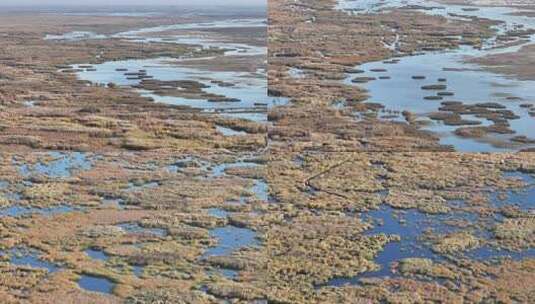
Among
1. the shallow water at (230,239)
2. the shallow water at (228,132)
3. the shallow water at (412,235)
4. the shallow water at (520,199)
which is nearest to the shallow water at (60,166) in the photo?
the shallow water at (228,132)

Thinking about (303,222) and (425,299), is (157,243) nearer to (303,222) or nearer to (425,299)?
(303,222)

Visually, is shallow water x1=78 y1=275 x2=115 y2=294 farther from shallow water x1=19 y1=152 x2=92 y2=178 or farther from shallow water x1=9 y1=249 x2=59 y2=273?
shallow water x1=19 y1=152 x2=92 y2=178

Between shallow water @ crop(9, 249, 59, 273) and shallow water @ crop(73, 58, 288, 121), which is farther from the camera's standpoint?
shallow water @ crop(73, 58, 288, 121)

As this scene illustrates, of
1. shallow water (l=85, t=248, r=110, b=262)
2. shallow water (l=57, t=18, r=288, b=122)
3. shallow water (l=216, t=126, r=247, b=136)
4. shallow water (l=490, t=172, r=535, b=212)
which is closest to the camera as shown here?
shallow water (l=85, t=248, r=110, b=262)

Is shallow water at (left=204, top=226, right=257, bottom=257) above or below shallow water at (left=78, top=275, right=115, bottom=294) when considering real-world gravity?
below

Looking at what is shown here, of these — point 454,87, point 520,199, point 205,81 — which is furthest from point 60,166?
point 454,87

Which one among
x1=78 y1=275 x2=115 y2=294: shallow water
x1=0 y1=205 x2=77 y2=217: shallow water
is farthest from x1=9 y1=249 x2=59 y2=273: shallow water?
x1=0 y1=205 x2=77 y2=217: shallow water

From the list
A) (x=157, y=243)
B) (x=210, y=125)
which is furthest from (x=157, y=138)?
(x=157, y=243)

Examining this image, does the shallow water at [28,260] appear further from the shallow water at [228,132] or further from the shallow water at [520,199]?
the shallow water at [228,132]
